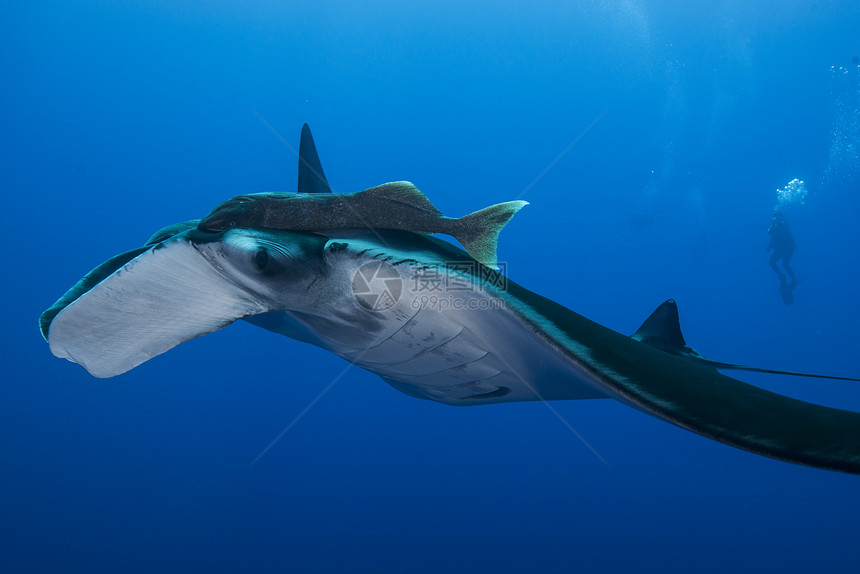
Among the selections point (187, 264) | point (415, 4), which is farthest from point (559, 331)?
point (415, 4)

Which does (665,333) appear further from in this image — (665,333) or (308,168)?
(308,168)

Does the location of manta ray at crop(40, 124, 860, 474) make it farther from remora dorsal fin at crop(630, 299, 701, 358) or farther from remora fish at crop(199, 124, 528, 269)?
Result: remora dorsal fin at crop(630, 299, 701, 358)

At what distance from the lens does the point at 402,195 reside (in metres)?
1.71

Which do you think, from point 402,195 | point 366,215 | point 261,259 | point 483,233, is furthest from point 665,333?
point 261,259

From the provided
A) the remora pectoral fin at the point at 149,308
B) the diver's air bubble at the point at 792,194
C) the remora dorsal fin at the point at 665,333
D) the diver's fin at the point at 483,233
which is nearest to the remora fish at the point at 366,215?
the diver's fin at the point at 483,233

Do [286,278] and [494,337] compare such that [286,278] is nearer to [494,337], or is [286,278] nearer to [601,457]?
[494,337]

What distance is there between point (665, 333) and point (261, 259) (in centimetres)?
237

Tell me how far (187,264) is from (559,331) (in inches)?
42.9

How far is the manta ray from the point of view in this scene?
2.98 feet

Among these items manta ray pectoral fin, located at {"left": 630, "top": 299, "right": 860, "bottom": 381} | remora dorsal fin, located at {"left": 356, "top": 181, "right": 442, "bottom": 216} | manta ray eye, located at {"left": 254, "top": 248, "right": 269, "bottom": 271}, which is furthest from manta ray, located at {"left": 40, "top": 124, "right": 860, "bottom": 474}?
manta ray pectoral fin, located at {"left": 630, "top": 299, "right": 860, "bottom": 381}

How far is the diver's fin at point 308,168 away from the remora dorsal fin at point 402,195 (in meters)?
1.66

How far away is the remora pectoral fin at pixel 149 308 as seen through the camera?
4.00 feet

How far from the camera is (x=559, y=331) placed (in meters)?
1.09

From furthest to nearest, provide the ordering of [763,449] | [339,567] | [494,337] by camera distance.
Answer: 1. [339,567]
2. [494,337]
3. [763,449]
